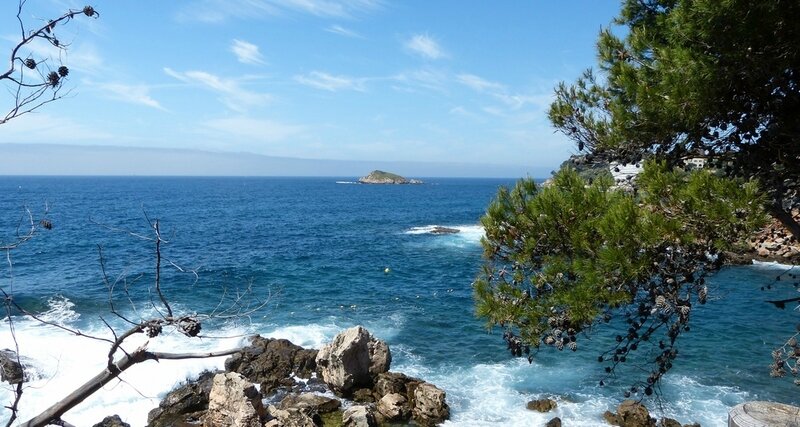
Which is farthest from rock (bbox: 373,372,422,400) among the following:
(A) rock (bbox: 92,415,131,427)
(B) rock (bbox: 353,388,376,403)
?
(A) rock (bbox: 92,415,131,427)

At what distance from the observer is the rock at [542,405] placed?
18.6 m

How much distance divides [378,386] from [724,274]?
95.5 ft

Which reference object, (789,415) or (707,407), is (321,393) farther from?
(789,415)

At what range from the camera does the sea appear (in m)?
18.6

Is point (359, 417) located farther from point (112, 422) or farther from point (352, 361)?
point (112, 422)

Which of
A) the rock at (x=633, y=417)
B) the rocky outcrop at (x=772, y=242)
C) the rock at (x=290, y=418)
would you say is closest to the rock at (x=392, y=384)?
the rock at (x=290, y=418)

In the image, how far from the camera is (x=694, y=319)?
91.8 feet

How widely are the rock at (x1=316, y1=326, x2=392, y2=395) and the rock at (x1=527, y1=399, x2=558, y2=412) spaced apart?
5710 mm

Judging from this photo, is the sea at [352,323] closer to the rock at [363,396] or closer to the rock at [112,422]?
the rock at [112,422]

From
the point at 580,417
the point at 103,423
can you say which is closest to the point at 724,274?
the point at 580,417

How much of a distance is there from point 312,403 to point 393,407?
9.49 ft

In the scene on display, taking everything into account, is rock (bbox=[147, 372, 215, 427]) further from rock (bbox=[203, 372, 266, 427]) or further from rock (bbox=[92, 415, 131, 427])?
rock (bbox=[203, 372, 266, 427])

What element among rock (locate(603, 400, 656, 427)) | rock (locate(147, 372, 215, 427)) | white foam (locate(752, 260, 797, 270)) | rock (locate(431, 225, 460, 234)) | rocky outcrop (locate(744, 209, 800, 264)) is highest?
rocky outcrop (locate(744, 209, 800, 264))

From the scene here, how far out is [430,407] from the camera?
59.1 ft
